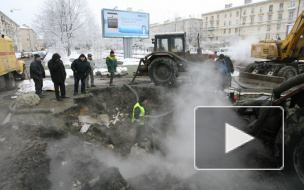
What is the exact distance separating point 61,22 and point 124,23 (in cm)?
1080

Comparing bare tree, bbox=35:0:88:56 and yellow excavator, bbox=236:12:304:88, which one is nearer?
yellow excavator, bbox=236:12:304:88

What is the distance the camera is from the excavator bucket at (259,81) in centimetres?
898

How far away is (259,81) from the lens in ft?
31.9

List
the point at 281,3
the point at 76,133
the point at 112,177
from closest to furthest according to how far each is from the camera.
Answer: the point at 112,177 < the point at 76,133 < the point at 281,3

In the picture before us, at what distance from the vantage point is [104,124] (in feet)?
20.4

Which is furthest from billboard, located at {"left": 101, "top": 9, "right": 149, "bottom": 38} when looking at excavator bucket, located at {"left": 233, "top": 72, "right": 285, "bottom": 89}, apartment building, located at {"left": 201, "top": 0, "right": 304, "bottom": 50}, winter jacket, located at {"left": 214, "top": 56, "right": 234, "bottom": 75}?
apartment building, located at {"left": 201, "top": 0, "right": 304, "bottom": 50}

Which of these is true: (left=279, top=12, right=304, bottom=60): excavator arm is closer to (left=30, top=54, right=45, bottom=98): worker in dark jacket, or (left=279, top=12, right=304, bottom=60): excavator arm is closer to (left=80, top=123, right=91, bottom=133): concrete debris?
(left=80, top=123, right=91, bottom=133): concrete debris

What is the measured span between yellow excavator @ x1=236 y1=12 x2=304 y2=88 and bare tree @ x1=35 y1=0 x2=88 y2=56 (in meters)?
24.5

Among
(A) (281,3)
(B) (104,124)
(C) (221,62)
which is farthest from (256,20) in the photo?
(B) (104,124)

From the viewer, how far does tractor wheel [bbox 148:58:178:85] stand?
860 centimetres

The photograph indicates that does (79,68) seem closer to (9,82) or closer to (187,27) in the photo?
(9,82)

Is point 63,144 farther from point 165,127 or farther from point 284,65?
point 284,65

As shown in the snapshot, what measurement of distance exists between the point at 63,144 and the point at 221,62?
573 centimetres
